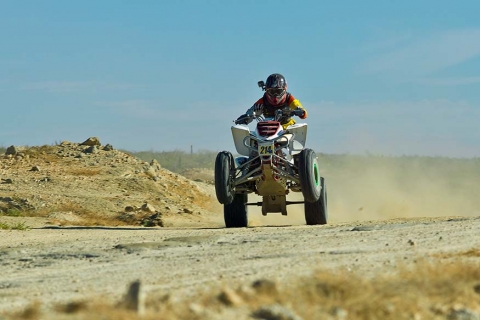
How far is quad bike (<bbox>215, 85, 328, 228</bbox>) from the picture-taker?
51.3 feet

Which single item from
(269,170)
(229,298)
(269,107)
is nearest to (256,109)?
(269,107)

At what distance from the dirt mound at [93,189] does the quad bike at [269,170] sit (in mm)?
4778

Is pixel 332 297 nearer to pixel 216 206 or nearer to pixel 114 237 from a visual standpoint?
pixel 114 237

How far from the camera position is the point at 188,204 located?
26562mm

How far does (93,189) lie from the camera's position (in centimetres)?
2602

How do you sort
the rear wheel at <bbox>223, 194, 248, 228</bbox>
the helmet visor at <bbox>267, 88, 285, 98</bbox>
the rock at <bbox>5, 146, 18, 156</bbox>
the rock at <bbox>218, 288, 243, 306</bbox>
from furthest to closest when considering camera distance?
the rock at <bbox>5, 146, 18, 156</bbox> < the rear wheel at <bbox>223, 194, 248, 228</bbox> < the helmet visor at <bbox>267, 88, 285, 98</bbox> < the rock at <bbox>218, 288, 243, 306</bbox>

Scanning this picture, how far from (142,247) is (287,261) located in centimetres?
292

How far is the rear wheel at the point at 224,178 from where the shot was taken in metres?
15.6

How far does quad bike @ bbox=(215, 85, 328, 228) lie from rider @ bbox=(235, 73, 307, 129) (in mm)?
84

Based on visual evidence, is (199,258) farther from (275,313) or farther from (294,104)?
(294,104)

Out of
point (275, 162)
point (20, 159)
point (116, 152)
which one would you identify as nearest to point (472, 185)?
point (116, 152)

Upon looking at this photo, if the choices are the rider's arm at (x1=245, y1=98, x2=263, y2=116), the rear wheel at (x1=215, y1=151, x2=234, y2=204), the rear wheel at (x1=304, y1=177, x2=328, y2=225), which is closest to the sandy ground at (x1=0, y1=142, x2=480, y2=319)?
the rear wheel at (x1=215, y1=151, x2=234, y2=204)

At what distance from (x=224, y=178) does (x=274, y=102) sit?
1.90 m

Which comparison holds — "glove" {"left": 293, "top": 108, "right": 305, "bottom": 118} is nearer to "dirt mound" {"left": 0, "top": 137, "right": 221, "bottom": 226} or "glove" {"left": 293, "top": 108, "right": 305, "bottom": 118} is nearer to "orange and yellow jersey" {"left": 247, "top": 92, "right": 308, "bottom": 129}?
"orange and yellow jersey" {"left": 247, "top": 92, "right": 308, "bottom": 129}
